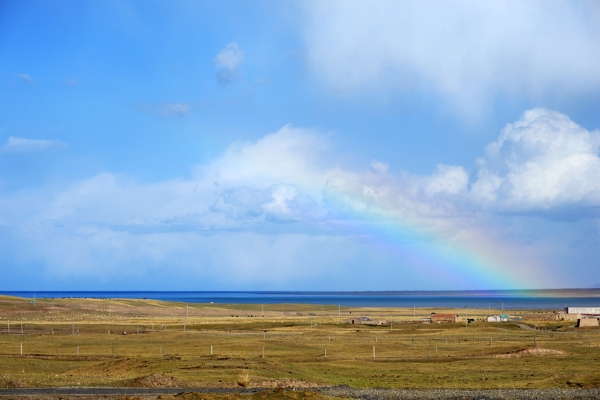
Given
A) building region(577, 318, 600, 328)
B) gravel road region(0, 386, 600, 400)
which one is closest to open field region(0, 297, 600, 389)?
gravel road region(0, 386, 600, 400)

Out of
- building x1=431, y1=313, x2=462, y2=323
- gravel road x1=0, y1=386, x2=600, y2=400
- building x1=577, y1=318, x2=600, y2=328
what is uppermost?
gravel road x1=0, y1=386, x2=600, y2=400

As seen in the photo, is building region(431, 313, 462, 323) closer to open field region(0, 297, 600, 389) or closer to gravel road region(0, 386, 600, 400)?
open field region(0, 297, 600, 389)

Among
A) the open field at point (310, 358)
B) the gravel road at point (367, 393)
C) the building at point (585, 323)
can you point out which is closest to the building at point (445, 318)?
the open field at point (310, 358)

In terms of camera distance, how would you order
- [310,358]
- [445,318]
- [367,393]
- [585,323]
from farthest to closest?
[445,318], [585,323], [310,358], [367,393]

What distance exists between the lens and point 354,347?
8262 centimetres

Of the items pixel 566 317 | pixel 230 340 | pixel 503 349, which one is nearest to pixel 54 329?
pixel 230 340

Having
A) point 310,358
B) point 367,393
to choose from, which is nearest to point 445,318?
point 310,358

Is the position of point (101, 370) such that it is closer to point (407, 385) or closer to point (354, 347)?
point (407, 385)

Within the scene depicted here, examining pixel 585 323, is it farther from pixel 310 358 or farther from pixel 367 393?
pixel 367 393

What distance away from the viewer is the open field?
49.5 m

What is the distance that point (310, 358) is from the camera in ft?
228

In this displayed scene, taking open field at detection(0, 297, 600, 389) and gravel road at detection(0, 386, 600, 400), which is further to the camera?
open field at detection(0, 297, 600, 389)

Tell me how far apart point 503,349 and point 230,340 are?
35941 mm

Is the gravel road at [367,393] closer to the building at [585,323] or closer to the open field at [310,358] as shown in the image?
the open field at [310,358]
